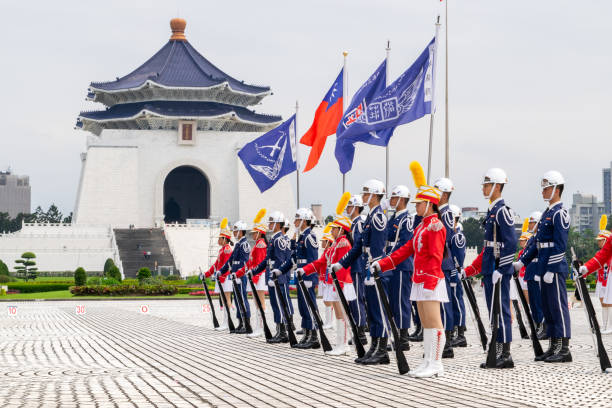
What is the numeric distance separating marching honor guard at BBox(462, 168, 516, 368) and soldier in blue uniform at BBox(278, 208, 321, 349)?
7.96ft

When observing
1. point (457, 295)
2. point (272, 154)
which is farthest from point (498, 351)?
point (272, 154)

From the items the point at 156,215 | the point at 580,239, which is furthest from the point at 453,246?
the point at 580,239

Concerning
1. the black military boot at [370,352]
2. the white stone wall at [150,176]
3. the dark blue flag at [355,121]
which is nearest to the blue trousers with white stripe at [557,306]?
the black military boot at [370,352]

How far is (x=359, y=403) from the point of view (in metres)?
5.96

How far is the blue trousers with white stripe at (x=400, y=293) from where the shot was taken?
29.2 ft

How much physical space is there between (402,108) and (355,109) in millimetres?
1183

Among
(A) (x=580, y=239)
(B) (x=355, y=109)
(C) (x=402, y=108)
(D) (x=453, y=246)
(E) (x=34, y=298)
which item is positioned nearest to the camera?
(D) (x=453, y=246)

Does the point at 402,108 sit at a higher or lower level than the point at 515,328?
higher

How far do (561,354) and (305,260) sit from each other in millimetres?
3355

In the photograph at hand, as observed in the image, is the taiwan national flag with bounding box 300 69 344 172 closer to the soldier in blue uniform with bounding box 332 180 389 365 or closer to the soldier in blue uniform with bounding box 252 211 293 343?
the soldier in blue uniform with bounding box 252 211 293 343

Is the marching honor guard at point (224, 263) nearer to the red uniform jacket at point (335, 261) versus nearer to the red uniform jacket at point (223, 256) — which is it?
the red uniform jacket at point (223, 256)

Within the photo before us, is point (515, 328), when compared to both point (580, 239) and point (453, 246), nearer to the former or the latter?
point (453, 246)

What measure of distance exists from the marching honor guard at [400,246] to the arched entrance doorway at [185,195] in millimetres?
54390

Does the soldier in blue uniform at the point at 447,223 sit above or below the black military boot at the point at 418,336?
above
